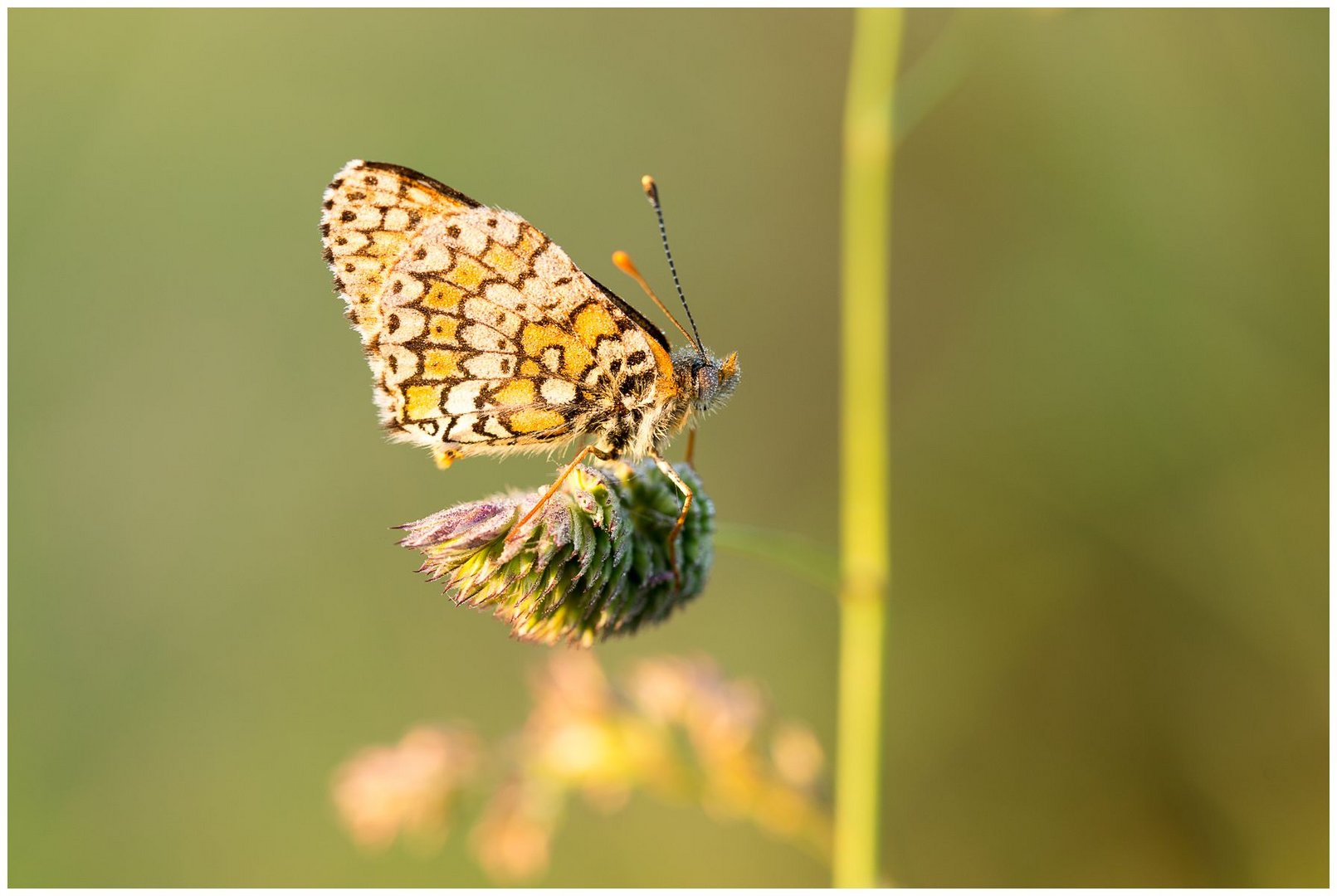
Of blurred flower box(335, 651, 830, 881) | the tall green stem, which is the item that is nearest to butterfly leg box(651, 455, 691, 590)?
the tall green stem

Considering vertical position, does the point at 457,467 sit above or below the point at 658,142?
below

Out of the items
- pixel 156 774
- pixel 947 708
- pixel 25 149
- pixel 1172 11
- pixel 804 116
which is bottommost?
pixel 156 774

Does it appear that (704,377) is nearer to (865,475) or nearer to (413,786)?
(865,475)

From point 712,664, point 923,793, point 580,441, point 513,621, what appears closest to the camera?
point 513,621

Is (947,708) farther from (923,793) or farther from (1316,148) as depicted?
(1316,148)

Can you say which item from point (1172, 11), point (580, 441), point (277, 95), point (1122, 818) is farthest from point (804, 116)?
point (1122, 818)

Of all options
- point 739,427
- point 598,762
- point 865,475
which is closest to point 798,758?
point 598,762

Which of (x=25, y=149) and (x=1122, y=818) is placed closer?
(x=1122, y=818)
